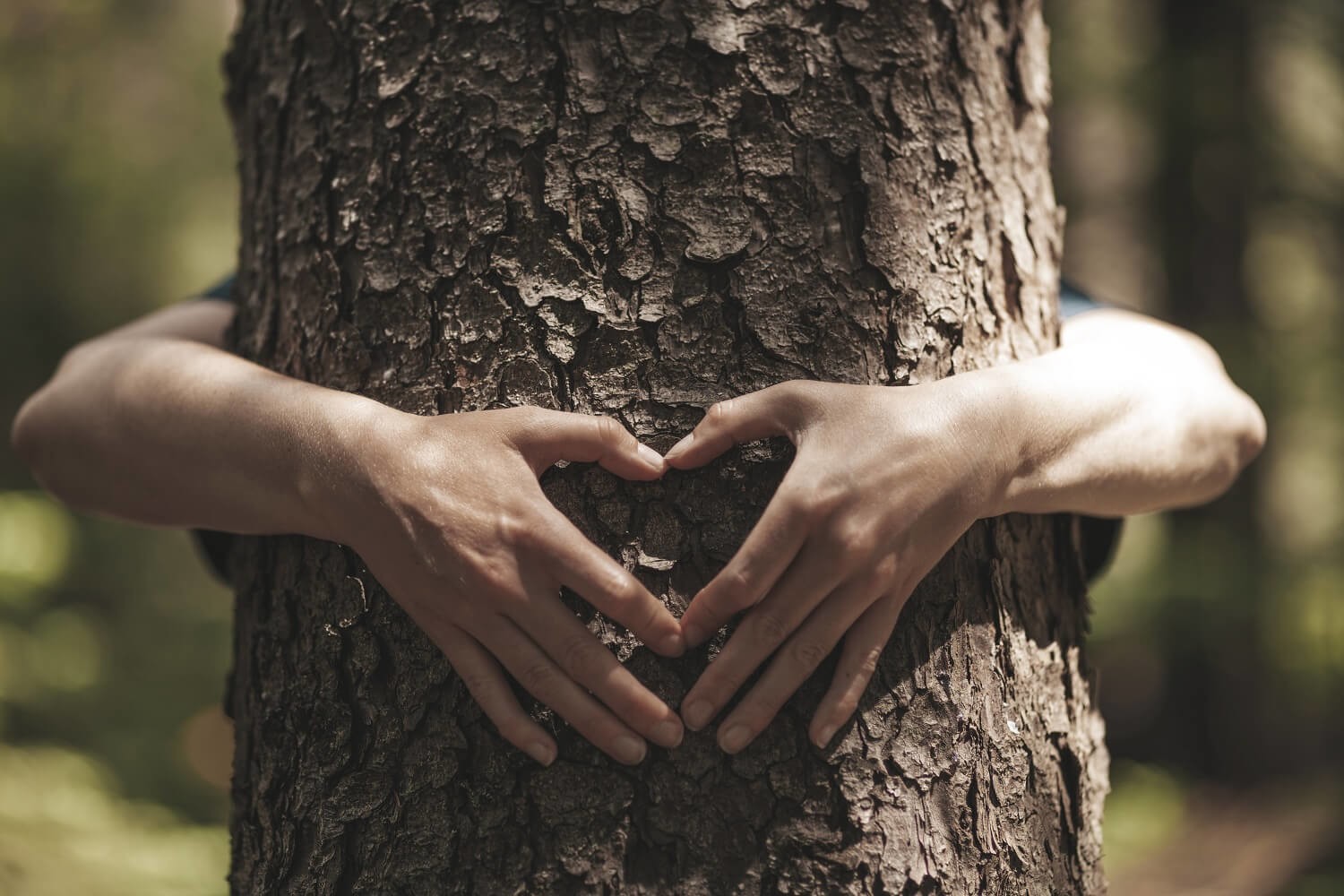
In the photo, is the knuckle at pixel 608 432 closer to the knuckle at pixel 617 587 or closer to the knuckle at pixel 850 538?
the knuckle at pixel 617 587

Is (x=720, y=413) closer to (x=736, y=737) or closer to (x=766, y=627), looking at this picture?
(x=766, y=627)

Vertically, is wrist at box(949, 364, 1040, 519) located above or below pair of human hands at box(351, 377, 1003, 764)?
above

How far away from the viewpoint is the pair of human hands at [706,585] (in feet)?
3.74

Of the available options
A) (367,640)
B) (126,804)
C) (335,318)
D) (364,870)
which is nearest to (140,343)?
(335,318)

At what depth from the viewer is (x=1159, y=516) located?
6852 mm

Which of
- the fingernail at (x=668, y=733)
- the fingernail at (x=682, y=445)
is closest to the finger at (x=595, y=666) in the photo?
the fingernail at (x=668, y=733)

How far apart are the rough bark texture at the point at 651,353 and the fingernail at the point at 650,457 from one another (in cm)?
4

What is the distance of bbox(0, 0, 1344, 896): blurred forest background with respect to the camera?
456 cm

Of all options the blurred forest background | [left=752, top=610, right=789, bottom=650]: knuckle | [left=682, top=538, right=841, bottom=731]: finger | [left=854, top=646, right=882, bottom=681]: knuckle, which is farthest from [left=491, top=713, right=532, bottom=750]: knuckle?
the blurred forest background

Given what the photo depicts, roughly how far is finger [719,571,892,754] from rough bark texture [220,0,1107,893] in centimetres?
4

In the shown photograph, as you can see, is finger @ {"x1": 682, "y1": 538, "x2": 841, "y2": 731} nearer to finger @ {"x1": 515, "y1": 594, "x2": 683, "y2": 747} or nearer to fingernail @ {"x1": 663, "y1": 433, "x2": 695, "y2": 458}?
finger @ {"x1": 515, "y1": 594, "x2": 683, "y2": 747}

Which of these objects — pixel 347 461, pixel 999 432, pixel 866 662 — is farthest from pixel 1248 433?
pixel 347 461

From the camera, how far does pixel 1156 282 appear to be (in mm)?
6379

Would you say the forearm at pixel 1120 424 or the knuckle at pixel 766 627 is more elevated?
the forearm at pixel 1120 424
